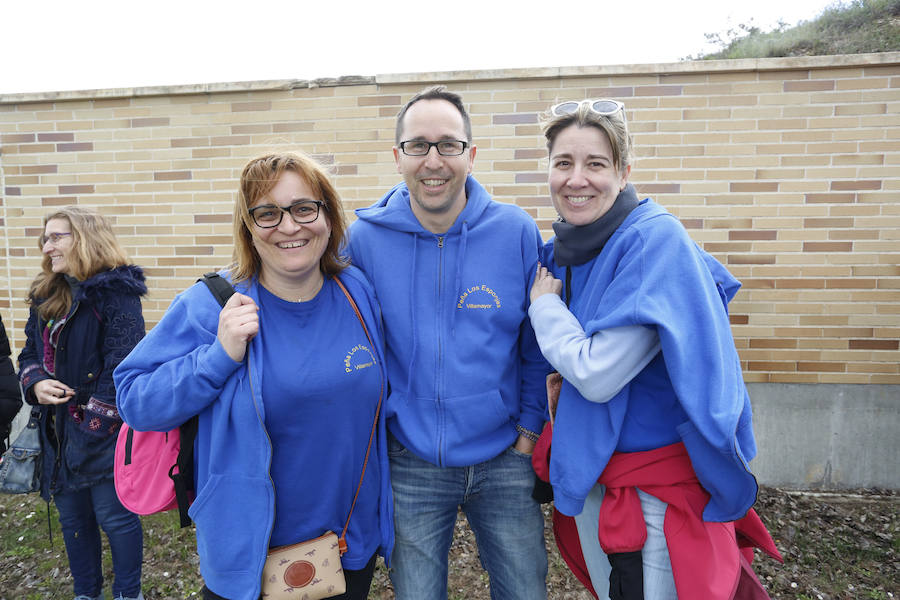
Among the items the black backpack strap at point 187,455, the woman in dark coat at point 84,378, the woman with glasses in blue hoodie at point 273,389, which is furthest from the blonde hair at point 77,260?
the black backpack strap at point 187,455

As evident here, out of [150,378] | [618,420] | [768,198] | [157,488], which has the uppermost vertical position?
[768,198]

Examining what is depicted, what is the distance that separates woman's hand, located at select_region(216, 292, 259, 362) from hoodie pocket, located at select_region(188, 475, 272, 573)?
40cm

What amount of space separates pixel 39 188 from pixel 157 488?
3.99 m

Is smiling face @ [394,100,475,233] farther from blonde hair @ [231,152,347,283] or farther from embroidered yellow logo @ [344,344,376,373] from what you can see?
embroidered yellow logo @ [344,344,376,373]

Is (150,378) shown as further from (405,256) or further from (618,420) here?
(618,420)

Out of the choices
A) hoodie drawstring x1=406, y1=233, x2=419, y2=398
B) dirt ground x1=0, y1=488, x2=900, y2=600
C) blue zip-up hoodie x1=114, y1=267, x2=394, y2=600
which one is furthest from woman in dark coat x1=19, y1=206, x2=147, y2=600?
hoodie drawstring x1=406, y1=233, x2=419, y2=398

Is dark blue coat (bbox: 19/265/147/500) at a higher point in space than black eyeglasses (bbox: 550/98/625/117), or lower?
lower

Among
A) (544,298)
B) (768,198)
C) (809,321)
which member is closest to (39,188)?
(544,298)

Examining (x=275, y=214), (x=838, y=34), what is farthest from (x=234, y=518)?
(x=838, y=34)

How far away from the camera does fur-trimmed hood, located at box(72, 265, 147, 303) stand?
2766 millimetres

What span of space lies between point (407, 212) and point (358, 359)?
65cm

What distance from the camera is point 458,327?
2.03 meters

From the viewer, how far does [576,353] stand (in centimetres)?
165

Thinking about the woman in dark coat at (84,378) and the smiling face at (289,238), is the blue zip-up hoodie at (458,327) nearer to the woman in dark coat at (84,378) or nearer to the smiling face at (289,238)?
the smiling face at (289,238)
